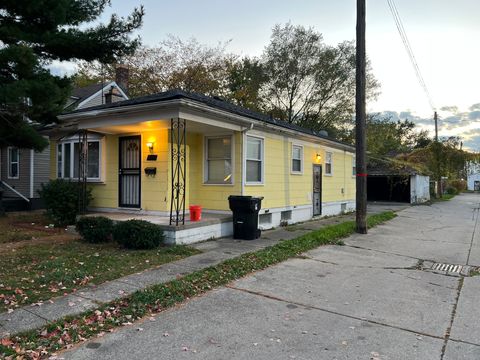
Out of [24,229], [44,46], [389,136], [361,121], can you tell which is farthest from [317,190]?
[389,136]

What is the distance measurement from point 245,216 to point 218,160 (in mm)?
2130

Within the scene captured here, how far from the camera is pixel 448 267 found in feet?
23.7

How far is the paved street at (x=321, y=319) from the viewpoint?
11.5 feet

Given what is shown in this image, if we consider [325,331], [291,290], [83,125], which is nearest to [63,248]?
[83,125]

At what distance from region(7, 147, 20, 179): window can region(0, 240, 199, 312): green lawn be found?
11.3 meters

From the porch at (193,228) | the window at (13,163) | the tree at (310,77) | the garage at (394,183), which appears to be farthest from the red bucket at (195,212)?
the garage at (394,183)

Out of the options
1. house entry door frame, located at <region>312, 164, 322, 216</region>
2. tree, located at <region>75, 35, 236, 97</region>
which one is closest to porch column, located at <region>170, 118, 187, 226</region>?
house entry door frame, located at <region>312, 164, 322, 216</region>

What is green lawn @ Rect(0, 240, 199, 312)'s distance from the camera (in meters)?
4.84

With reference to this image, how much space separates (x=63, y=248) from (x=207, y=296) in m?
4.11

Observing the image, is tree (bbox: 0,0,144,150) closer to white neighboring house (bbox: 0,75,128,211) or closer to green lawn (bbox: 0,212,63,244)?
green lawn (bbox: 0,212,63,244)

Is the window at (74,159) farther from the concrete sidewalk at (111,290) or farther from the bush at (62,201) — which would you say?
the concrete sidewalk at (111,290)

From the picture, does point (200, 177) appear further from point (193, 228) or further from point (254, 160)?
point (193, 228)

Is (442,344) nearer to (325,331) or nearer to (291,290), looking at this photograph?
(325,331)

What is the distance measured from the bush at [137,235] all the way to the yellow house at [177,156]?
810 millimetres
